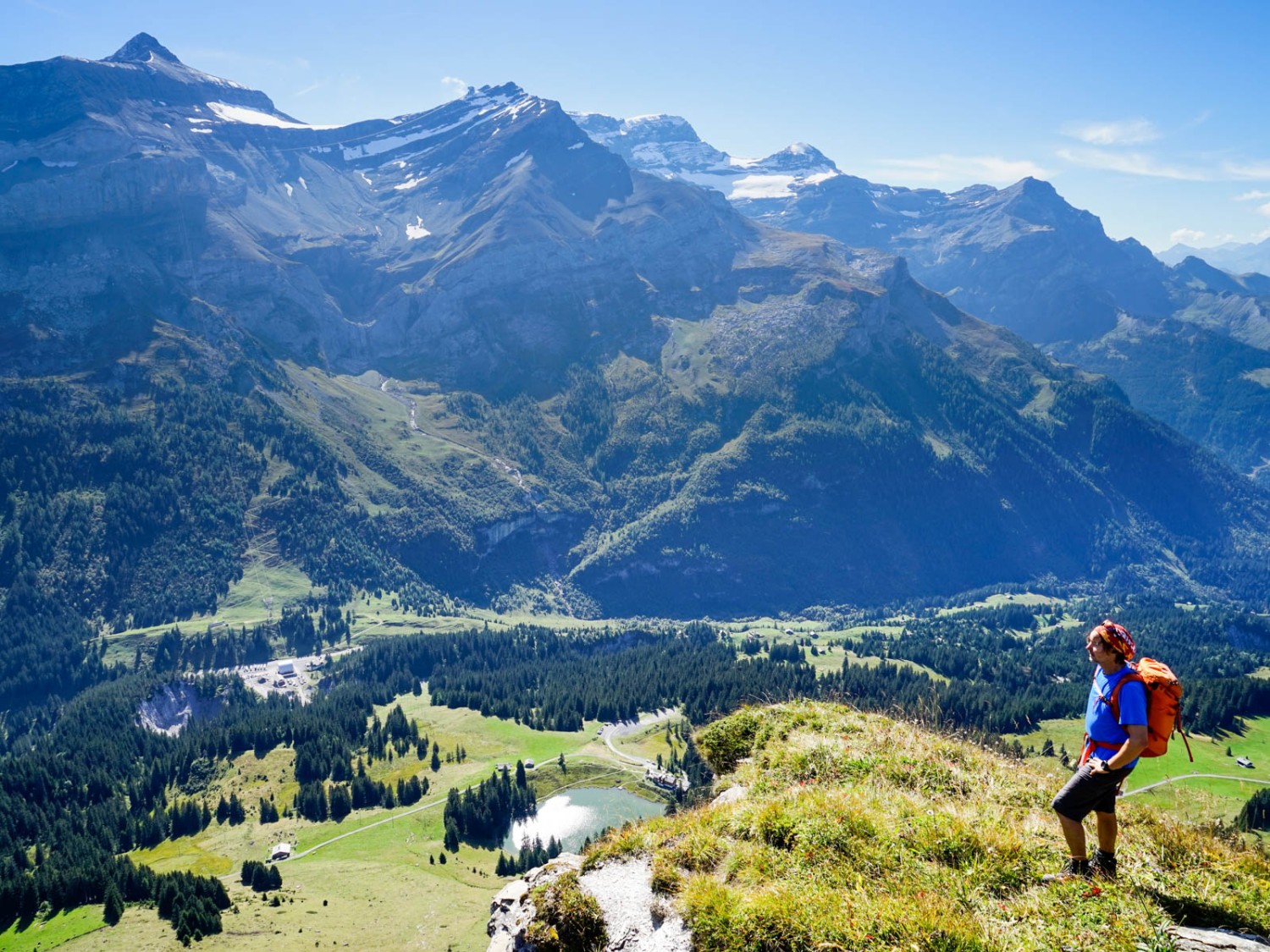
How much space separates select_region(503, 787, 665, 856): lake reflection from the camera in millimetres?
121438

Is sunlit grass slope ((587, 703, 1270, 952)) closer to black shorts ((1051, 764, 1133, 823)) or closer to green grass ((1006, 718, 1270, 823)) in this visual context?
black shorts ((1051, 764, 1133, 823))

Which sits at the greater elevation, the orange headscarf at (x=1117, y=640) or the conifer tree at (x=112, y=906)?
the orange headscarf at (x=1117, y=640)

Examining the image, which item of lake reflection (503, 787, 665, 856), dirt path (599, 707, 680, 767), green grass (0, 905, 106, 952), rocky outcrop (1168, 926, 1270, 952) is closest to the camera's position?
rocky outcrop (1168, 926, 1270, 952)

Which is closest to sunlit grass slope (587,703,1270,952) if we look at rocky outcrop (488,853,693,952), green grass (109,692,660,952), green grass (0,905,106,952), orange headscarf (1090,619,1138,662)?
rocky outcrop (488,853,693,952)

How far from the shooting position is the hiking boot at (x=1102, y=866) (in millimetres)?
14703

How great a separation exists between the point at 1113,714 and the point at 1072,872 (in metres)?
3.06

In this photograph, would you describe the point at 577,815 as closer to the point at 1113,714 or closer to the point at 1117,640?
the point at 1113,714

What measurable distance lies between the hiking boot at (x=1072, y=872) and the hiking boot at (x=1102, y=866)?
0.32 feet

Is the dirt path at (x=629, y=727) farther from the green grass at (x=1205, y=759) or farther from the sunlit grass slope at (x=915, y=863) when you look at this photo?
the sunlit grass slope at (x=915, y=863)

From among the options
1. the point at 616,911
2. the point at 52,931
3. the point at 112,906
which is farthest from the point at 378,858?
the point at 616,911

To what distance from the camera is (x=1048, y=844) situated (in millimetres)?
16016

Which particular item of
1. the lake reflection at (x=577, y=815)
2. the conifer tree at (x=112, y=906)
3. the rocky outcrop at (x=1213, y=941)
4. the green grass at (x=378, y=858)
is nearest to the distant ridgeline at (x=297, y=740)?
the conifer tree at (x=112, y=906)

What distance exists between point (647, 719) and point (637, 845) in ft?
506

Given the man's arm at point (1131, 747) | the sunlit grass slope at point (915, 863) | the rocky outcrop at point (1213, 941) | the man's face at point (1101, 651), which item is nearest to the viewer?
the rocky outcrop at point (1213, 941)
